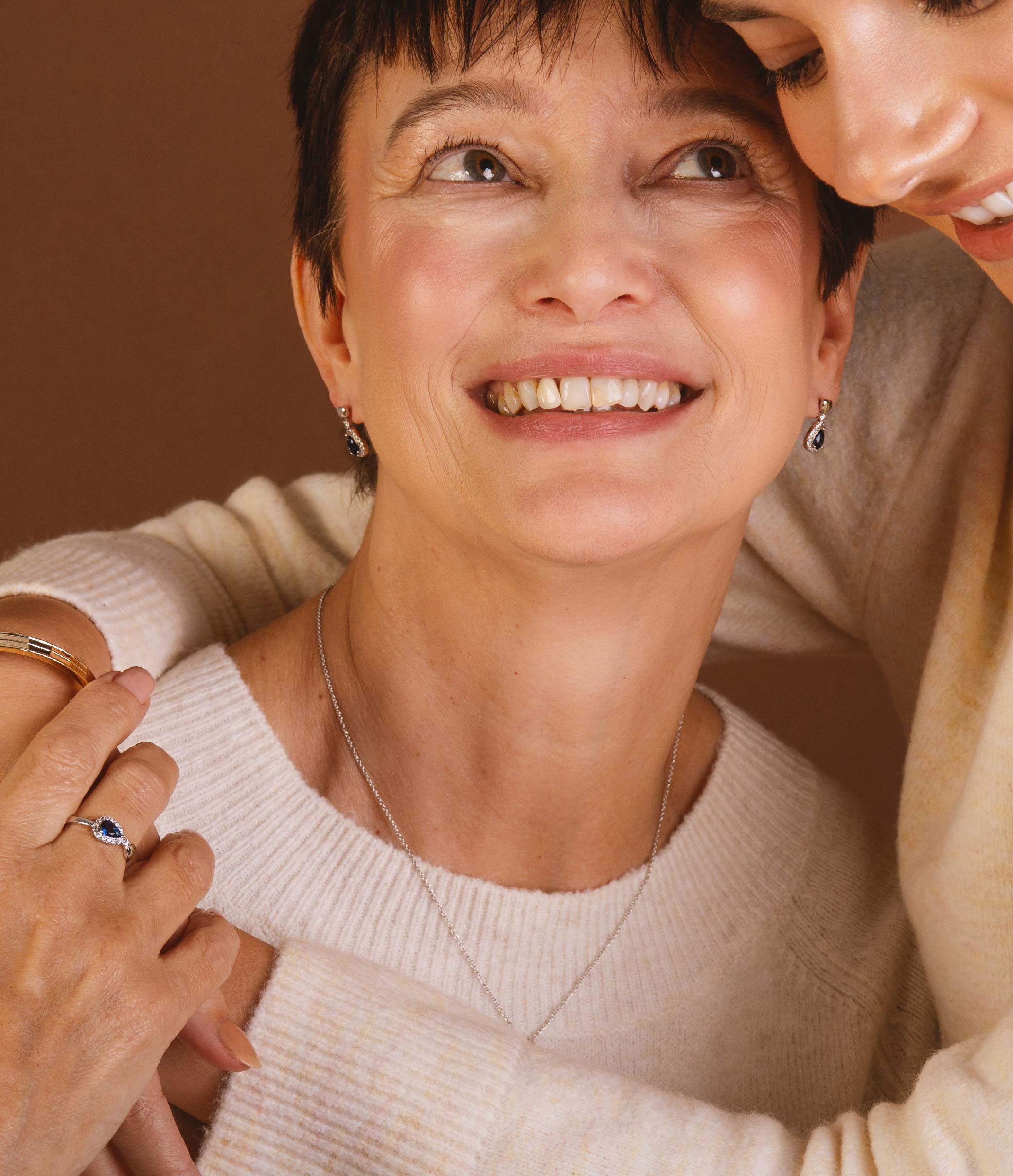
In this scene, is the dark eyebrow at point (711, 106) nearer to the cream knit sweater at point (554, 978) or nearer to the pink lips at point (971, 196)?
the pink lips at point (971, 196)

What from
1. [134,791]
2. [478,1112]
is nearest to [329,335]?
[134,791]

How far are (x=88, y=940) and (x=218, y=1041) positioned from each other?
0.66 ft

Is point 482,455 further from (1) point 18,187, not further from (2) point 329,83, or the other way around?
(1) point 18,187

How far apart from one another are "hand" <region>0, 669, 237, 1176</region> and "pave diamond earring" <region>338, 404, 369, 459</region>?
460 mm

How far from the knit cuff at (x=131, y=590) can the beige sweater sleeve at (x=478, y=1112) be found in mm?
423

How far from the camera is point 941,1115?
1.18 meters

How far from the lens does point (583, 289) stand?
4.12ft

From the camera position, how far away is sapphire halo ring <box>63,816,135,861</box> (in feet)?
3.89

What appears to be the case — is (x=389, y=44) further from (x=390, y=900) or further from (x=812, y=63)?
(x=390, y=900)

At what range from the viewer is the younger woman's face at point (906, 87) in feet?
3.61

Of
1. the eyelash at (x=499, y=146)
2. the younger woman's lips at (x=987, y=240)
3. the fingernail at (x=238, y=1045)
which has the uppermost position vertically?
the eyelash at (x=499, y=146)

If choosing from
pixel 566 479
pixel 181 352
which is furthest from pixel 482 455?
pixel 181 352

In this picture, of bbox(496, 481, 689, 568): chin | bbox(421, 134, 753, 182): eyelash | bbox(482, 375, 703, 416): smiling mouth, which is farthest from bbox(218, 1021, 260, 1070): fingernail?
bbox(421, 134, 753, 182): eyelash

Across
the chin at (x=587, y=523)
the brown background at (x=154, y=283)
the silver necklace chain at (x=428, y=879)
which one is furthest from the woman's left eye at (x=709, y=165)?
the brown background at (x=154, y=283)
